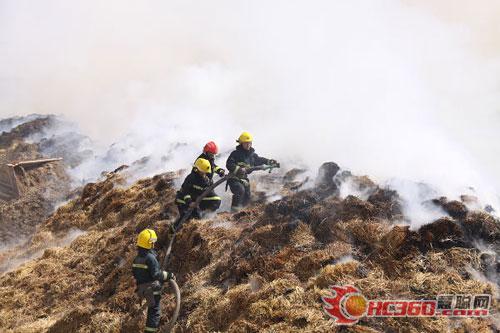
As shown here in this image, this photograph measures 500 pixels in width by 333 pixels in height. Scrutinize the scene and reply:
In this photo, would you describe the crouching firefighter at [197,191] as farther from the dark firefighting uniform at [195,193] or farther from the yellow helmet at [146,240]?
the yellow helmet at [146,240]

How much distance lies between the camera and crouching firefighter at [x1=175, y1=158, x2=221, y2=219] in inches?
315

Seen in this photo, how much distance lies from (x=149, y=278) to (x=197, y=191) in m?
2.45

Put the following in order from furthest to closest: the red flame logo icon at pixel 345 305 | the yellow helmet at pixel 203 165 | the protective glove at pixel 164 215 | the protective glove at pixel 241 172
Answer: the protective glove at pixel 164 215, the protective glove at pixel 241 172, the yellow helmet at pixel 203 165, the red flame logo icon at pixel 345 305

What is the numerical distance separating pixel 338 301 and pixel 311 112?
1149 centimetres

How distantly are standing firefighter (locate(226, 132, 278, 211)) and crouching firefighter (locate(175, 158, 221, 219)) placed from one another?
19.7 inches

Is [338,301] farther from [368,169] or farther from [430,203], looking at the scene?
[368,169]

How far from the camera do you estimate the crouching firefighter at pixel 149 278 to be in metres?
5.76

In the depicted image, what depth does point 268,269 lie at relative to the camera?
5.92 metres

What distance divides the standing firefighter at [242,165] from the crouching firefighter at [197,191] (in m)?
0.50

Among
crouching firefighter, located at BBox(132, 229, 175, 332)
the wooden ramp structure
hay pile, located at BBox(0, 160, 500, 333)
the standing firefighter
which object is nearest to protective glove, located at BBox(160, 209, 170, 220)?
hay pile, located at BBox(0, 160, 500, 333)

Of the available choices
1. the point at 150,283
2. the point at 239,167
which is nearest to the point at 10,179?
the point at 239,167

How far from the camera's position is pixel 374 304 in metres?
4.77

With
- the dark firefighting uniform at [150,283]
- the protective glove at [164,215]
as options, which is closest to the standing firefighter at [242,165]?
the protective glove at [164,215]

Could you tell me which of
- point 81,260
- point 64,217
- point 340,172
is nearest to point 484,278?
point 340,172
